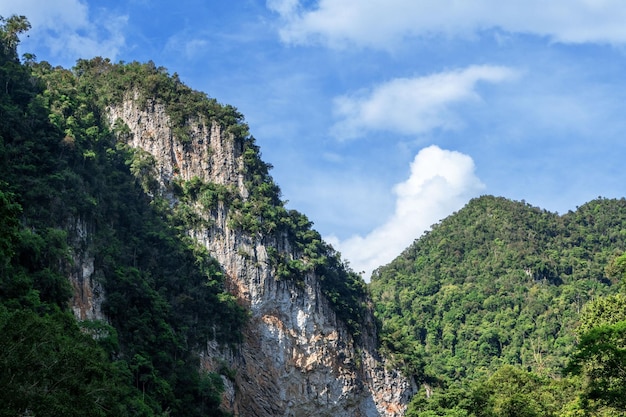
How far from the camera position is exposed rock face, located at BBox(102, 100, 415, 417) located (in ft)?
180

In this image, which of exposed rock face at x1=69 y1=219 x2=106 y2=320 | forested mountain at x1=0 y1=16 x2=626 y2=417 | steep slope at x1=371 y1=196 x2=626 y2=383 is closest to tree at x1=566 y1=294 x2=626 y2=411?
forested mountain at x1=0 y1=16 x2=626 y2=417

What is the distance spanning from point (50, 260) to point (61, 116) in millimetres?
14132

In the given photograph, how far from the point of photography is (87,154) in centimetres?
4381

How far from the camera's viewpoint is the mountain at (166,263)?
33.6m

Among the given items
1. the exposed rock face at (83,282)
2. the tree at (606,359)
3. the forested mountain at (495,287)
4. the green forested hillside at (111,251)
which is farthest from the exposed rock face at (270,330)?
the tree at (606,359)

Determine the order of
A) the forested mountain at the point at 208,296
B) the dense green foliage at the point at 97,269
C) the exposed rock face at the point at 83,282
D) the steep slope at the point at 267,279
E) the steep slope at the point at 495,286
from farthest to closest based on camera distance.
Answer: the steep slope at the point at 495,286 < the steep slope at the point at 267,279 < the exposed rock face at the point at 83,282 < the forested mountain at the point at 208,296 < the dense green foliage at the point at 97,269

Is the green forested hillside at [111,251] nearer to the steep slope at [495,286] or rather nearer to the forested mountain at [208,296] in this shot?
the forested mountain at [208,296]

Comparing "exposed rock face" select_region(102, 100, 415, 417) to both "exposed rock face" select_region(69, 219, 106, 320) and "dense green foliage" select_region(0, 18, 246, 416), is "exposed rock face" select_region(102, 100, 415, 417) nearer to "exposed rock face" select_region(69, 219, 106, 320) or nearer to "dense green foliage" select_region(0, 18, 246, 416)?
"dense green foliage" select_region(0, 18, 246, 416)

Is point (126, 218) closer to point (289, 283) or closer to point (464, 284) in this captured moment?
point (289, 283)

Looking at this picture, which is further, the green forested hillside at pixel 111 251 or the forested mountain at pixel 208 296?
the forested mountain at pixel 208 296

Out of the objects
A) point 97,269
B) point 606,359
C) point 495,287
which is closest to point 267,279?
point 97,269

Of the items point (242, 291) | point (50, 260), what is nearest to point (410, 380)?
point (242, 291)

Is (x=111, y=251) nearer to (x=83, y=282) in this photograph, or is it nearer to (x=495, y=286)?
(x=83, y=282)

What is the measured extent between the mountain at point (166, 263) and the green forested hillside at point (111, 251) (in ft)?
0.36
